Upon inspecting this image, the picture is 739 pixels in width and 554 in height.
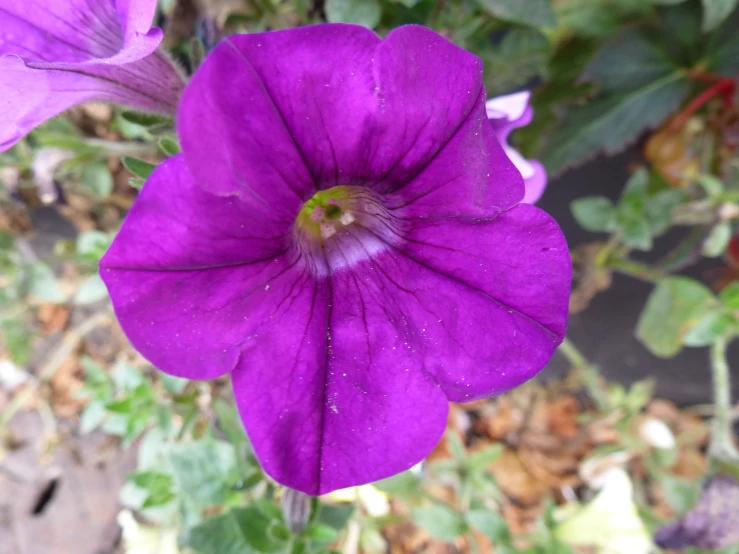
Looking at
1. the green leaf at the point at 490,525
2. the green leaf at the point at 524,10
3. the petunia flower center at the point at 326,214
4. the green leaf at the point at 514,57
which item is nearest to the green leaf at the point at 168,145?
the petunia flower center at the point at 326,214

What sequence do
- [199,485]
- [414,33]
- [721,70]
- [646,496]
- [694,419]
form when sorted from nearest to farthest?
[414,33] < [199,485] < [721,70] < [646,496] < [694,419]

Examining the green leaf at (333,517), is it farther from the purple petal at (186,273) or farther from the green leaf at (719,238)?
the green leaf at (719,238)

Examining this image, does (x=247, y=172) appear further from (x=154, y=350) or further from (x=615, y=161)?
(x=615, y=161)

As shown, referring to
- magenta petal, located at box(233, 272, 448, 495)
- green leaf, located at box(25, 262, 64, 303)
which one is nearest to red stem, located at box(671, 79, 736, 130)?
magenta petal, located at box(233, 272, 448, 495)

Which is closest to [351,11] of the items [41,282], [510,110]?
[510,110]

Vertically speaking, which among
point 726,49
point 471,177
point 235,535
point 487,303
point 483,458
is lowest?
point 483,458

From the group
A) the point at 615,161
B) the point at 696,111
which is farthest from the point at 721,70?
the point at 615,161

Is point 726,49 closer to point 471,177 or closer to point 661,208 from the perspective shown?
point 661,208
